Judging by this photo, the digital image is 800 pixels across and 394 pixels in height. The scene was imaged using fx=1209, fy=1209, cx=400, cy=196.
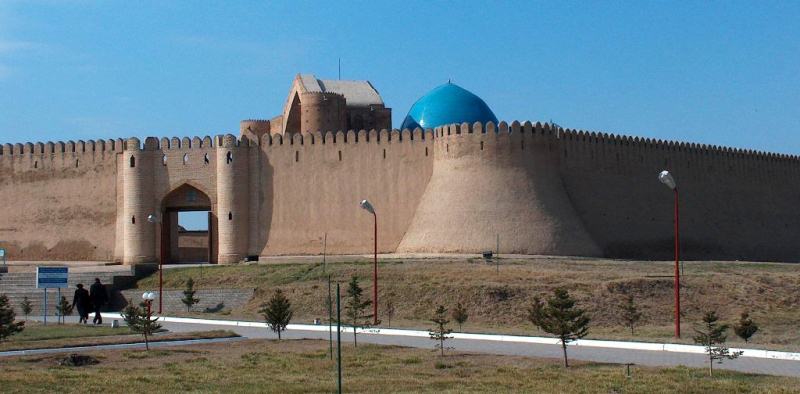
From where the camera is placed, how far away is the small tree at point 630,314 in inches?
890

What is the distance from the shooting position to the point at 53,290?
31.8 meters

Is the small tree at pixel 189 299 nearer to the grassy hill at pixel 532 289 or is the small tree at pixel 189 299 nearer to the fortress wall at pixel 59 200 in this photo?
the grassy hill at pixel 532 289

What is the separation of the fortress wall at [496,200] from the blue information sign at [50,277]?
12.4 metres

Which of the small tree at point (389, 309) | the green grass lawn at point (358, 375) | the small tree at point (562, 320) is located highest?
the small tree at point (562, 320)

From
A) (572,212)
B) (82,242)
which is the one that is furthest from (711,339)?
(82,242)

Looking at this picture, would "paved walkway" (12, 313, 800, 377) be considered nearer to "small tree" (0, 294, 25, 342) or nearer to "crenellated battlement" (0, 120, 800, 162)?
"small tree" (0, 294, 25, 342)

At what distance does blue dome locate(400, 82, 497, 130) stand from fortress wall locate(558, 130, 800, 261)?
5188 millimetres

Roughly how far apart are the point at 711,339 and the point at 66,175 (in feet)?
99.4

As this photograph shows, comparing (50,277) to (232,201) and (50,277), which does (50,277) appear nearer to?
(50,277)

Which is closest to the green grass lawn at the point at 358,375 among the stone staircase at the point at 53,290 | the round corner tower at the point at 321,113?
the stone staircase at the point at 53,290

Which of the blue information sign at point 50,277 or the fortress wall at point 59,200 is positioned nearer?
the blue information sign at point 50,277

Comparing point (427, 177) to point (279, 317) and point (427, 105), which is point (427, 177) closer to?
point (427, 105)

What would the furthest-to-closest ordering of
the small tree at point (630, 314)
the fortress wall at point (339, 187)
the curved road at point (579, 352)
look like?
1. the fortress wall at point (339, 187)
2. the small tree at point (630, 314)
3. the curved road at point (579, 352)

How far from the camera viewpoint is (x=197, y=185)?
39344mm
